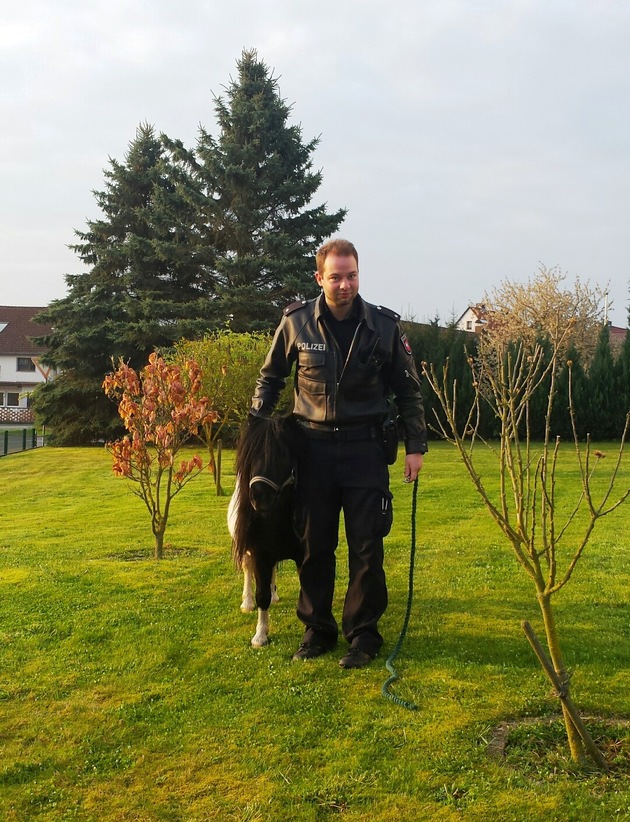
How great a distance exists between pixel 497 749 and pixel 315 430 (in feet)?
5.67

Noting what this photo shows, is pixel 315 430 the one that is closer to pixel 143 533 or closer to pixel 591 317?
pixel 143 533

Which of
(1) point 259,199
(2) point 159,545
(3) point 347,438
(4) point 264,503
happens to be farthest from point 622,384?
(4) point 264,503

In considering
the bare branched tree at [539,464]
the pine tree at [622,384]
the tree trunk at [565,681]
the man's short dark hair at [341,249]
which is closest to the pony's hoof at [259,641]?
the bare branched tree at [539,464]

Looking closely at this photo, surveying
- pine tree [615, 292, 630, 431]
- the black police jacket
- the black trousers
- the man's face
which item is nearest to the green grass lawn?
the black trousers

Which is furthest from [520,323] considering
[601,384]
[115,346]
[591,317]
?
[115,346]

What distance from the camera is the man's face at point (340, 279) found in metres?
3.49

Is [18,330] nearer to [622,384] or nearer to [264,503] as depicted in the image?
[622,384]

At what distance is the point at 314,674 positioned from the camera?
342cm

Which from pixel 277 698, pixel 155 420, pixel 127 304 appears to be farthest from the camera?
pixel 127 304

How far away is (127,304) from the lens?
22859 mm

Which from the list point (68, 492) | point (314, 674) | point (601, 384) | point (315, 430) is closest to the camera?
point (314, 674)

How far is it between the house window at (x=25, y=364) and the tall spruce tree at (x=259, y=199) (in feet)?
94.6

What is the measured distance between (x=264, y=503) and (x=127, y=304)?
20657 millimetres

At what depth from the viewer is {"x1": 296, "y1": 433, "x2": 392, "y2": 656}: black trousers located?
3.60 meters
